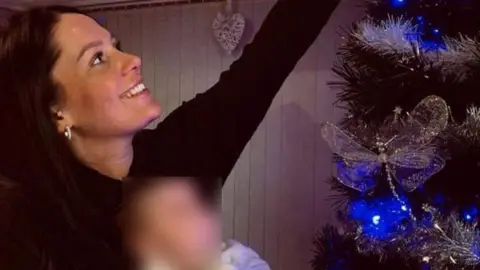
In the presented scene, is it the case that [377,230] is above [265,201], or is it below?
above

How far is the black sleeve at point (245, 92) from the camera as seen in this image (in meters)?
0.76

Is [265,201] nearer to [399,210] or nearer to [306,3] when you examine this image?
[399,210]

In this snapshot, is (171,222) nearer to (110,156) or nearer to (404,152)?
(110,156)

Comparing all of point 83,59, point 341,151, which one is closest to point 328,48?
point 341,151

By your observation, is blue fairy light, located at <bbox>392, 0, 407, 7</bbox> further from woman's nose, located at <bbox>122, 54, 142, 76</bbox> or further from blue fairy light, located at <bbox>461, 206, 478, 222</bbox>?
woman's nose, located at <bbox>122, 54, 142, 76</bbox>

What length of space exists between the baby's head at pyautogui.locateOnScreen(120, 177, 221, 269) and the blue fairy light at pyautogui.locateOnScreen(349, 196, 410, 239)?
558 mm

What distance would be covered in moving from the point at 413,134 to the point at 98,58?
45cm

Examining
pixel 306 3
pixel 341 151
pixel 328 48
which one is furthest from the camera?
pixel 328 48

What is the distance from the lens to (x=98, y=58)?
602mm

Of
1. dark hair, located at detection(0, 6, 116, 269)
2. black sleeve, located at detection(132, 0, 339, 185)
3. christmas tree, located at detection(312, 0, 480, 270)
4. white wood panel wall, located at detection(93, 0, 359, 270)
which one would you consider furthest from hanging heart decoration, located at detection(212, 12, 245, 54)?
dark hair, located at detection(0, 6, 116, 269)

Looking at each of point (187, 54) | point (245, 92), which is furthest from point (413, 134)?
point (187, 54)

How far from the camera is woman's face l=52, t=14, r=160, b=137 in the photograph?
57 cm

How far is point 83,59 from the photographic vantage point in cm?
60

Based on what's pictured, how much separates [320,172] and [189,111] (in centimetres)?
77
